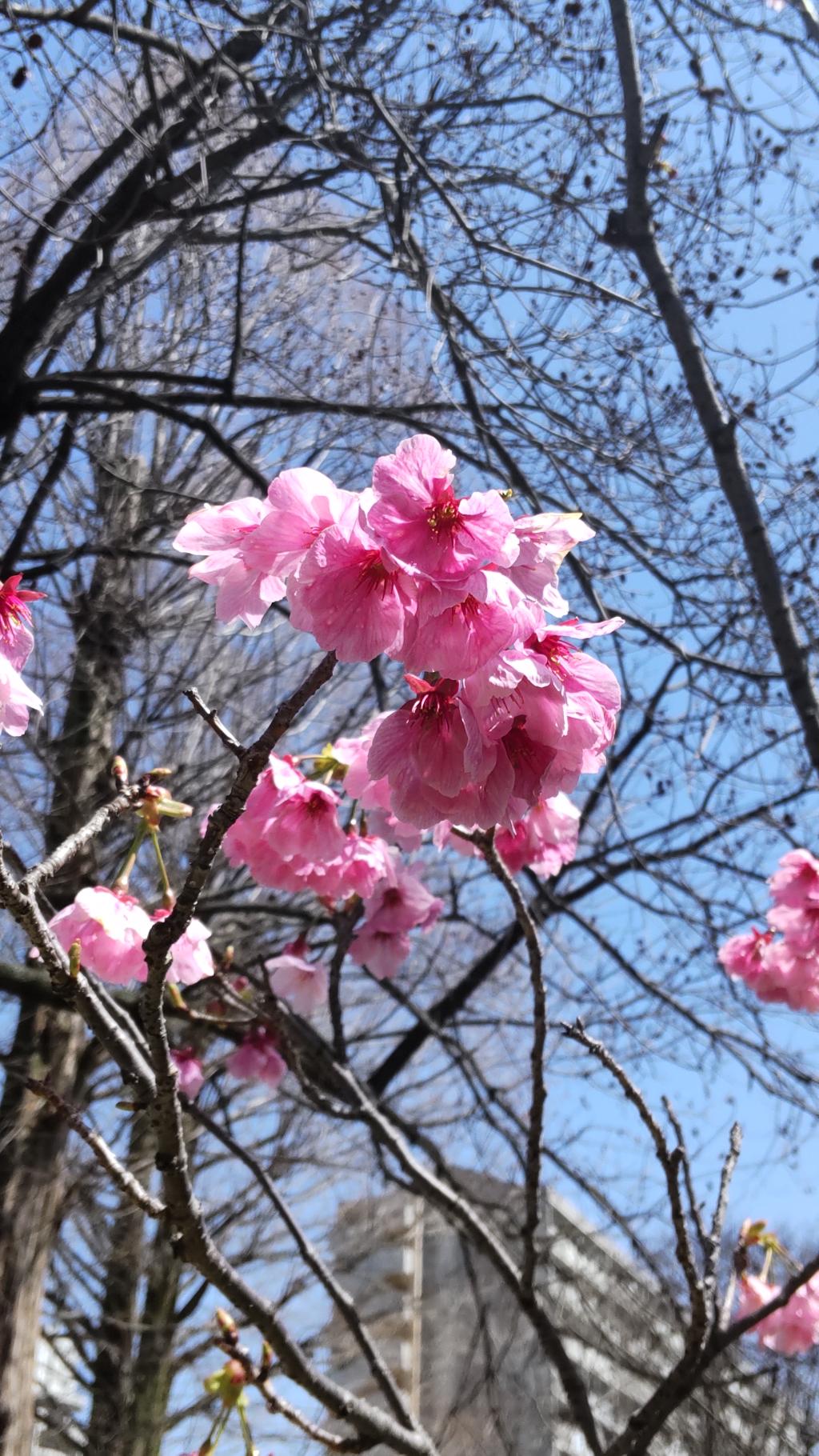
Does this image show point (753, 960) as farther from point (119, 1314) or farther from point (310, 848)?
point (119, 1314)

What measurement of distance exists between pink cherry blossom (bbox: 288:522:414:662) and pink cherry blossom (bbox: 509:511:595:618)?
0.43ft

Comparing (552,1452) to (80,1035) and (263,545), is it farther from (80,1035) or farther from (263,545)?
(263,545)

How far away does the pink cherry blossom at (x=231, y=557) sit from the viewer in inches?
56.4

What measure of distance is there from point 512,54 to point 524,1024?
4164 mm

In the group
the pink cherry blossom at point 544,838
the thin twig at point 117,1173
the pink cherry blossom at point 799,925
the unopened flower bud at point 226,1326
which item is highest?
the pink cherry blossom at point 799,925

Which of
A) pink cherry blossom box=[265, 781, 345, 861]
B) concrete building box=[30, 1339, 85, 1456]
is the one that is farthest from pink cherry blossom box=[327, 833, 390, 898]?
concrete building box=[30, 1339, 85, 1456]

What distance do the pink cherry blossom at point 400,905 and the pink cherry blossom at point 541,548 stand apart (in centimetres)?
151

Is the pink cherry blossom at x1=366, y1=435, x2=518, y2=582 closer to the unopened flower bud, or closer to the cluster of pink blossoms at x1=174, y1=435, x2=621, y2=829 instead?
the cluster of pink blossoms at x1=174, y1=435, x2=621, y2=829

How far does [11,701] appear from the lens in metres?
1.47

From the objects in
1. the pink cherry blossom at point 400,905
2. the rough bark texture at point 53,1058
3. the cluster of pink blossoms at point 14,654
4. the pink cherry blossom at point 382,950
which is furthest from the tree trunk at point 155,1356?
the cluster of pink blossoms at point 14,654

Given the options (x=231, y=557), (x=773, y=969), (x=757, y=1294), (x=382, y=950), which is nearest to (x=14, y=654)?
(x=231, y=557)

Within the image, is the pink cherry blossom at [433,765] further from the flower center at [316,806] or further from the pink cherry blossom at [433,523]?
the flower center at [316,806]

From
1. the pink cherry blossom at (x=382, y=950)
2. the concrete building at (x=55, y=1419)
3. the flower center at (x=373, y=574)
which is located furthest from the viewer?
the concrete building at (x=55, y=1419)

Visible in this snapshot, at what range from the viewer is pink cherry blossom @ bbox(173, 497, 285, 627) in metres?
1.43
